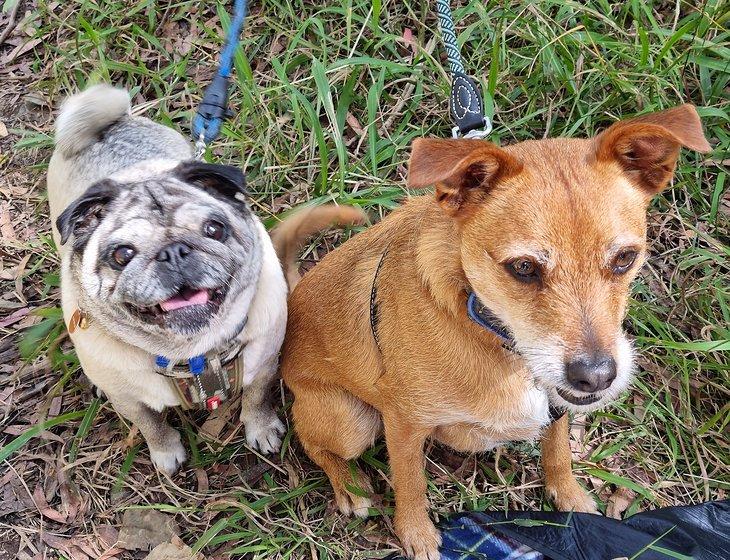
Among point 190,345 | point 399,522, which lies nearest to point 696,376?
point 399,522

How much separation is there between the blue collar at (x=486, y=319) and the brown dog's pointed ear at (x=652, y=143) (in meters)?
0.69

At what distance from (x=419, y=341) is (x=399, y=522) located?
52.2 inches

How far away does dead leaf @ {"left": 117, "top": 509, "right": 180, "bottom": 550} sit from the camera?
3.87 metres

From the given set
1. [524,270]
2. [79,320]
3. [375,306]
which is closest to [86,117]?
[79,320]

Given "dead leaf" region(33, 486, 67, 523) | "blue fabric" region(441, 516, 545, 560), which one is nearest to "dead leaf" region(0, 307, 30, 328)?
"dead leaf" region(33, 486, 67, 523)

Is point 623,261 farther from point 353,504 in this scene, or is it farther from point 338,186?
point 338,186

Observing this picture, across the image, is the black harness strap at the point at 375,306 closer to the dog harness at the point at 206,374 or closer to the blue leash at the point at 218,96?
the dog harness at the point at 206,374

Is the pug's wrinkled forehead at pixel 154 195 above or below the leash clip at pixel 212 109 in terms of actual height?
below

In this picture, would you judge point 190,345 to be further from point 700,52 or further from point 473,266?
point 700,52

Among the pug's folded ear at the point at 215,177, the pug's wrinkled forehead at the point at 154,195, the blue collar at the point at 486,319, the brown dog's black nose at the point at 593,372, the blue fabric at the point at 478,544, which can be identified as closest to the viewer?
the brown dog's black nose at the point at 593,372

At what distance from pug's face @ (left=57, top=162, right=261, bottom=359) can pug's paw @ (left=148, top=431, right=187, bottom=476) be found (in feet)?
3.37

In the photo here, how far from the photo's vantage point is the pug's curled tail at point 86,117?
12.9ft

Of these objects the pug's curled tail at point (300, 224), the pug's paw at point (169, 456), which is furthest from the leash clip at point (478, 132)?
the pug's paw at point (169, 456)

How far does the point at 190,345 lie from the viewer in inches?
127
